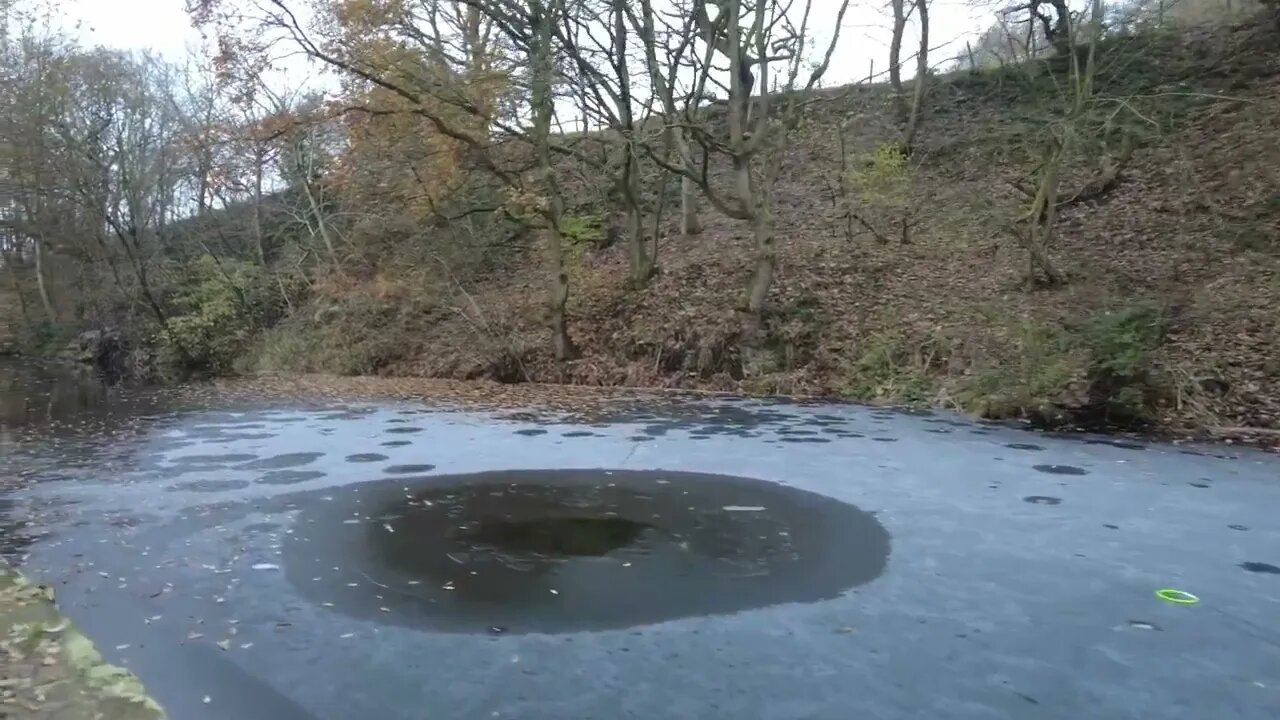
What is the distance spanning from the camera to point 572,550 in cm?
568

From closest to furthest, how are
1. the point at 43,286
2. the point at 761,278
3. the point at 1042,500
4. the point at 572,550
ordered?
the point at 572,550 → the point at 1042,500 → the point at 761,278 → the point at 43,286

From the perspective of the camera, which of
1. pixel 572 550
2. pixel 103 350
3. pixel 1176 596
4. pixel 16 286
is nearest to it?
pixel 1176 596

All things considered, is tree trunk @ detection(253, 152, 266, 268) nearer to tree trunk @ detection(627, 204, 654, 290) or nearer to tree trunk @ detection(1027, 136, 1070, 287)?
tree trunk @ detection(627, 204, 654, 290)

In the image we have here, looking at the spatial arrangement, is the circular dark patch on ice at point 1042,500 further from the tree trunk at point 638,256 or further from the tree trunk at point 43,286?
the tree trunk at point 43,286

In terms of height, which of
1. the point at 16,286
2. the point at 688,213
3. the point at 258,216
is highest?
the point at 258,216

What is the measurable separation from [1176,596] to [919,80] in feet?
67.9

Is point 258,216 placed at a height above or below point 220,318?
above

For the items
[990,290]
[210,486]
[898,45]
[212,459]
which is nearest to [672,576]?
[210,486]

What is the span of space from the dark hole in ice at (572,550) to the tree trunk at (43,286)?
30359mm

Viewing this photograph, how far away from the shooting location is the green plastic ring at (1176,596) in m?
4.62

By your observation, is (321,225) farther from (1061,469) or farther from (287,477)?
(1061,469)

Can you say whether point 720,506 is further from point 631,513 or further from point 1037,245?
point 1037,245

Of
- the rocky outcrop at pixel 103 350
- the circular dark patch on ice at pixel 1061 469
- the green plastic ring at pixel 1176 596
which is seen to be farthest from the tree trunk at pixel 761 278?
the rocky outcrop at pixel 103 350

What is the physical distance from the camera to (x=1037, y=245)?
49.5 feet
